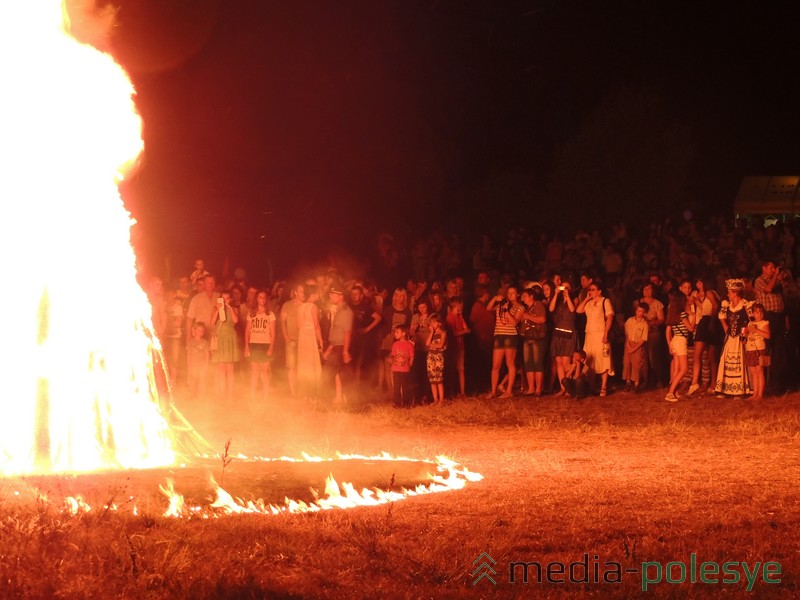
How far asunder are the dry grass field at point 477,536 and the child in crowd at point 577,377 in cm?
450

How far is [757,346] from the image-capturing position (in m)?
15.3

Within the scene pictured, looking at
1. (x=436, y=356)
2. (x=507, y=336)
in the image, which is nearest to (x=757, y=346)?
(x=507, y=336)

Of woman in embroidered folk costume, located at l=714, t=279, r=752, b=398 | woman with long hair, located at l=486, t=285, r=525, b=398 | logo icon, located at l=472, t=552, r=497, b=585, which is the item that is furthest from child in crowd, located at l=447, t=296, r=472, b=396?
logo icon, located at l=472, t=552, r=497, b=585

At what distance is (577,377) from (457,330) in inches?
84.2

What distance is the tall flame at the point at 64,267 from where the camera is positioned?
10.6 metres

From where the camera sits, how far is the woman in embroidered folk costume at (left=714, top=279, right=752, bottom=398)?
15641 mm

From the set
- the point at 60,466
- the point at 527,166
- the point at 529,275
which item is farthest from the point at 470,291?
the point at 527,166

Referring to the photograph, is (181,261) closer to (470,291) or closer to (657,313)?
(470,291)

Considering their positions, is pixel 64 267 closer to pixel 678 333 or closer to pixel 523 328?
pixel 523 328

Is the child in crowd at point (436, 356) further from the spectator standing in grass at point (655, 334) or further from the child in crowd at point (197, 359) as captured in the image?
the child in crowd at point (197, 359)

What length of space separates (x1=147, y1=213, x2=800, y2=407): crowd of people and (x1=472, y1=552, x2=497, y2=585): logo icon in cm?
969

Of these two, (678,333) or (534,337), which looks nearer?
(678,333)

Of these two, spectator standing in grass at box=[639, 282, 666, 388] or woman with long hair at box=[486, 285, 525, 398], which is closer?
spectator standing in grass at box=[639, 282, 666, 388]

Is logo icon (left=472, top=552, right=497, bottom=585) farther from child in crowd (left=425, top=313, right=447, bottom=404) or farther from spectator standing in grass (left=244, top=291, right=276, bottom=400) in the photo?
spectator standing in grass (left=244, top=291, right=276, bottom=400)
